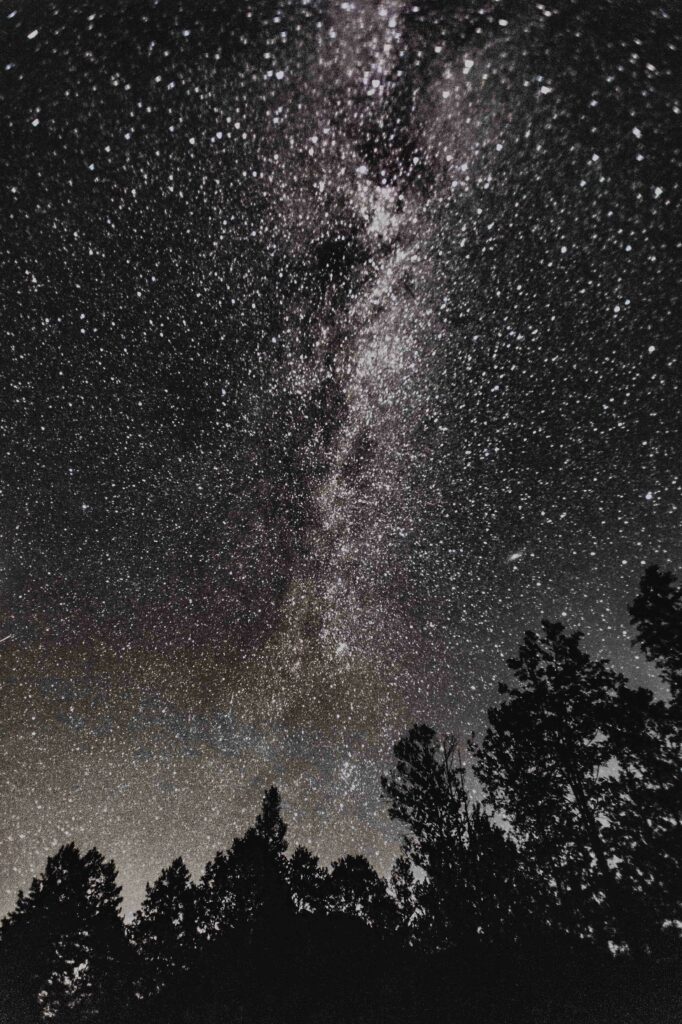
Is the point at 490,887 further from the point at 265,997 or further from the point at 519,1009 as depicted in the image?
the point at 265,997

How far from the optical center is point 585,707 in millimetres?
13773

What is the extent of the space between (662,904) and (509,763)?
15.7ft

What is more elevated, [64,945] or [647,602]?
[647,602]

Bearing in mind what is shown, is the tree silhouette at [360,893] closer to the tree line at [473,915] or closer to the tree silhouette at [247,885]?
the tree line at [473,915]

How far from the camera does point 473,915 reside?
545 inches

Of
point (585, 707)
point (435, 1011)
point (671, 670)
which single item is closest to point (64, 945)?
point (435, 1011)

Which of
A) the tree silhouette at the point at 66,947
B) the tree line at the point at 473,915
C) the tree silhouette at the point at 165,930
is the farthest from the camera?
the tree silhouette at the point at 165,930

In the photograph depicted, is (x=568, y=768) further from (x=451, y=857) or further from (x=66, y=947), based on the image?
(x=66, y=947)

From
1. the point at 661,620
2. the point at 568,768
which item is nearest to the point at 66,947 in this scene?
the point at 568,768

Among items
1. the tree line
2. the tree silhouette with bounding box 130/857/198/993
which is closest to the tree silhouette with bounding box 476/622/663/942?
the tree line

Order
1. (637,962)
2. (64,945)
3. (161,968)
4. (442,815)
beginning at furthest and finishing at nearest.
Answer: (161,968)
(64,945)
(442,815)
(637,962)

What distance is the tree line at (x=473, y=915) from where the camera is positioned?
10.8m

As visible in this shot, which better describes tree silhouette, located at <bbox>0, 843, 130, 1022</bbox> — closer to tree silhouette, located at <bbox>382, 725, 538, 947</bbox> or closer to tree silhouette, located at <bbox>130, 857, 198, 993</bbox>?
tree silhouette, located at <bbox>130, 857, 198, 993</bbox>

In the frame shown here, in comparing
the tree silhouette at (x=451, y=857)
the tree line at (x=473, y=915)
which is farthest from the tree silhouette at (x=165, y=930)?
the tree silhouette at (x=451, y=857)
